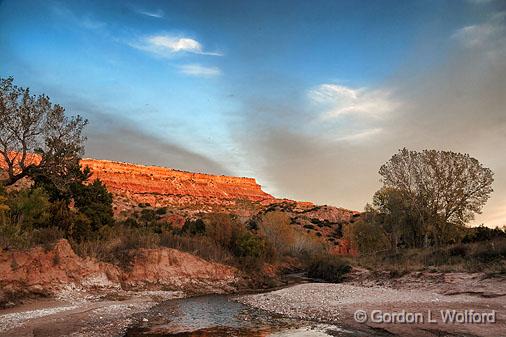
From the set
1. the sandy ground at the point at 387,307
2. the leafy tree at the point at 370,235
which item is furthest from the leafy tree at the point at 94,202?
the leafy tree at the point at 370,235

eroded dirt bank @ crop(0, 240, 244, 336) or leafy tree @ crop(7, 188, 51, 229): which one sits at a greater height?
leafy tree @ crop(7, 188, 51, 229)

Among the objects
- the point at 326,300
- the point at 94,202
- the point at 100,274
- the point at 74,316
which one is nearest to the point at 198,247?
the point at 100,274

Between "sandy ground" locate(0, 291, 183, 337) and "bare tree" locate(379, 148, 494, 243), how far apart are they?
3076 centimetres

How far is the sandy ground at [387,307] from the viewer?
12.0 meters

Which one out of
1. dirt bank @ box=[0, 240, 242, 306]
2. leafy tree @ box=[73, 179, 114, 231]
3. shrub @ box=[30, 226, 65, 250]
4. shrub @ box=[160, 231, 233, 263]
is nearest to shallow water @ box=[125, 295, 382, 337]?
dirt bank @ box=[0, 240, 242, 306]

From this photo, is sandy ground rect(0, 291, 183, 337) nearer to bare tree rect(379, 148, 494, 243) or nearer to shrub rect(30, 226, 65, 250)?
shrub rect(30, 226, 65, 250)

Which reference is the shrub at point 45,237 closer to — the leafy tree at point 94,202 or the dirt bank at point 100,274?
the dirt bank at point 100,274

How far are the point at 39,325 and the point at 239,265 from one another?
828 inches

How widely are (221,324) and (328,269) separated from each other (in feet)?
78.1

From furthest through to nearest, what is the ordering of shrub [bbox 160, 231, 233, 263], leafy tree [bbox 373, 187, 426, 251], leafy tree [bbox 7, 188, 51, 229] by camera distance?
leafy tree [bbox 373, 187, 426, 251], shrub [bbox 160, 231, 233, 263], leafy tree [bbox 7, 188, 51, 229]

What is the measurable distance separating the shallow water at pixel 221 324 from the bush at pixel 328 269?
53.9 feet

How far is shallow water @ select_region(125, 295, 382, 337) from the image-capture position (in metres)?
12.6

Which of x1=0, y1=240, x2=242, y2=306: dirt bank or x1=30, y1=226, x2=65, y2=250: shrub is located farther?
x1=30, y1=226, x2=65, y2=250: shrub

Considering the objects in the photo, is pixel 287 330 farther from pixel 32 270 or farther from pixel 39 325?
pixel 32 270
